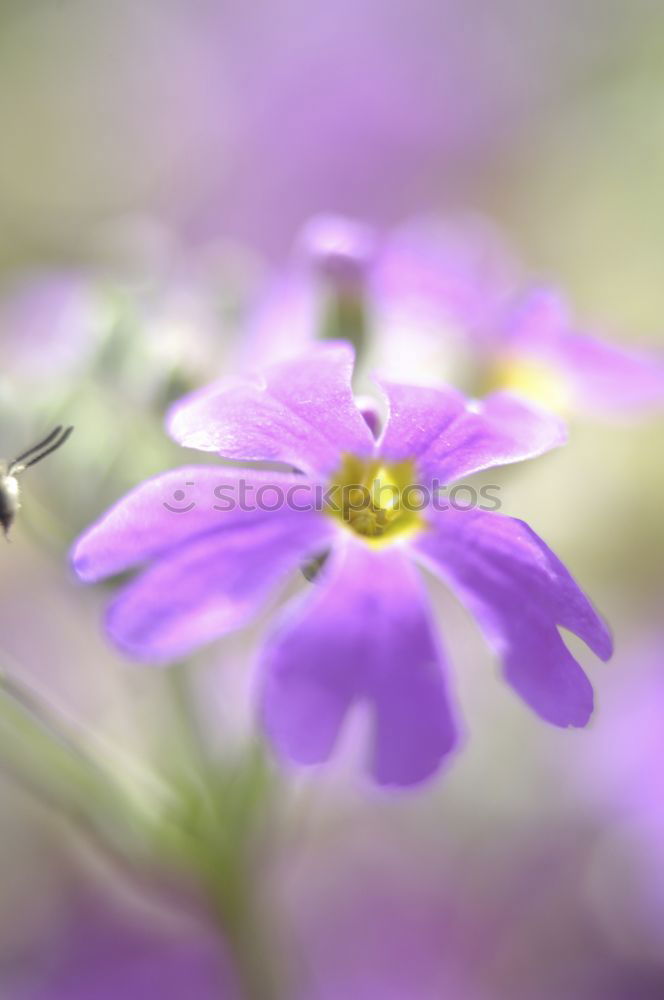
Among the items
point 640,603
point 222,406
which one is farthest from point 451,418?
point 640,603

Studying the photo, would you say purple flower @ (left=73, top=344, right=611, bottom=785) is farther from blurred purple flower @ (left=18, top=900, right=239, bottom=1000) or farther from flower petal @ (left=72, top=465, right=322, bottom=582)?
blurred purple flower @ (left=18, top=900, right=239, bottom=1000)

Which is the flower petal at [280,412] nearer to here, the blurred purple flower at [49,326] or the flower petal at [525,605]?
the flower petal at [525,605]

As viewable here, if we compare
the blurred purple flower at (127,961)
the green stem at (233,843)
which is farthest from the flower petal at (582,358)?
the blurred purple flower at (127,961)

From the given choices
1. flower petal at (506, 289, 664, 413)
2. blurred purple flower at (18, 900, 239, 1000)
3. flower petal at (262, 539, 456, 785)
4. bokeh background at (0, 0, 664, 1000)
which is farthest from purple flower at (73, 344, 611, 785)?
blurred purple flower at (18, 900, 239, 1000)

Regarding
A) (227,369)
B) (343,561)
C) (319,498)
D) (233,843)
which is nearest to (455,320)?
(227,369)

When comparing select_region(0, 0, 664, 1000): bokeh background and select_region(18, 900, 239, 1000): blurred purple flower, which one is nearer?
select_region(0, 0, 664, 1000): bokeh background

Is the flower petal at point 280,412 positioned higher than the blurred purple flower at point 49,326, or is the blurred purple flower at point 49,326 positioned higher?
the blurred purple flower at point 49,326

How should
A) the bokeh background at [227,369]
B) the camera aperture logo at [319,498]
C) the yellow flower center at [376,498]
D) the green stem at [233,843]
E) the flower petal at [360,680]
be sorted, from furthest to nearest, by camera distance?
the bokeh background at [227,369], the green stem at [233,843], the yellow flower center at [376,498], the camera aperture logo at [319,498], the flower petal at [360,680]

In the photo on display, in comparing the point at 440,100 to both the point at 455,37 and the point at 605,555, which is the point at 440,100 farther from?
the point at 605,555
